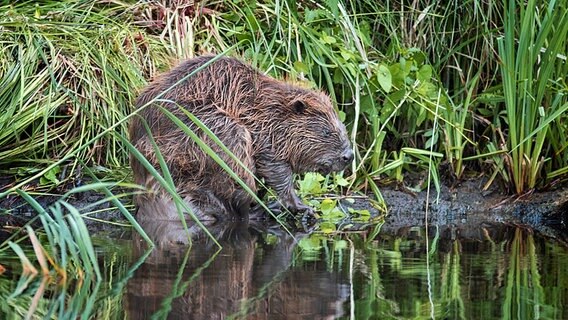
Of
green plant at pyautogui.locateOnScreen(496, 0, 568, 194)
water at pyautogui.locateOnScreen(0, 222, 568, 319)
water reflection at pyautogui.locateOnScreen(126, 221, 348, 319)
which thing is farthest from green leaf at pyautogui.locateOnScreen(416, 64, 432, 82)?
water reflection at pyautogui.locateOnScreen(126, 221, 348, 319)

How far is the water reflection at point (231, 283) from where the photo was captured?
2881 millimetres

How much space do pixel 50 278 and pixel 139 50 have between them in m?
2.73

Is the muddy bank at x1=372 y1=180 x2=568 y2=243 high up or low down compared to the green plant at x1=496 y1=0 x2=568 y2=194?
Result: down

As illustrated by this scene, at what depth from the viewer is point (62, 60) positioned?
5.54m

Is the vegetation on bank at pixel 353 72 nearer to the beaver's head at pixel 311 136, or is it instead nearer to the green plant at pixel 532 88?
the green plant at pixel 532 88

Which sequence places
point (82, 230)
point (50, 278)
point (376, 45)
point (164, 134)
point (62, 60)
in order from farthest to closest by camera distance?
point (376, 45), point (62, 60), point (164, 134), point (50, 278), point (82, 230)

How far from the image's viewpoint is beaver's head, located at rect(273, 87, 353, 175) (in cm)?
510

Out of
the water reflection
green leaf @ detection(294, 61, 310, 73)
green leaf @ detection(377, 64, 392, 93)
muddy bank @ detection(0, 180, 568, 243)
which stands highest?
green leaf @ detection(294, 61, 310, 73)

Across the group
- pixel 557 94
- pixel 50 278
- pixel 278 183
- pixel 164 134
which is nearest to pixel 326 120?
pixel 278 183

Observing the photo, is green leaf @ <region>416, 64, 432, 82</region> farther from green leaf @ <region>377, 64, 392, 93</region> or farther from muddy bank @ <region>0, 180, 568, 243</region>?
muddy bank @ <region>0, 180, 568, 243</region>

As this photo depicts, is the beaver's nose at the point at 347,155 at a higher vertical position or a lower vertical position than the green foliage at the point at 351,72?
lower

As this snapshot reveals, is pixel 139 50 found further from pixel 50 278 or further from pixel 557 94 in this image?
pixel 50 278

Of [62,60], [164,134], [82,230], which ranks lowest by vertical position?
[82,230]

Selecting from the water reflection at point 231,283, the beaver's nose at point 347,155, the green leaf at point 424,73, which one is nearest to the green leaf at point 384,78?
the green leaf at point 424,73
